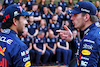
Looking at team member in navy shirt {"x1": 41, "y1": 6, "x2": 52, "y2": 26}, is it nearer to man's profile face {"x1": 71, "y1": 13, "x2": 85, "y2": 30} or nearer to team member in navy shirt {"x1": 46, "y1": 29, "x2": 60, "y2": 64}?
team member in navy shirt {"x1": 46, "y1": 29, "x2": 60, "y2": 64}

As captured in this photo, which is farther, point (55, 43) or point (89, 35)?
point (55, 43)

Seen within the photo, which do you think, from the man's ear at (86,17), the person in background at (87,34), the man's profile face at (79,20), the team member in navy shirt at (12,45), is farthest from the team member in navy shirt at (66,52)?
the team member in navy shirt at (12,45)

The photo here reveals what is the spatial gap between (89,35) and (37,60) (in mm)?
4029

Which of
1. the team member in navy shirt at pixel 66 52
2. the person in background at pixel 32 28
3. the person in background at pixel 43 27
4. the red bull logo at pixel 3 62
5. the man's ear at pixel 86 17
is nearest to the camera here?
the red bull logo at pixel 3 62

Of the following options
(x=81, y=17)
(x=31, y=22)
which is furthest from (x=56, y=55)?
(x=81, y=17)

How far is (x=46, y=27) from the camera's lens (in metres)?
6.27

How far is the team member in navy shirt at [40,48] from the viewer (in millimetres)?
5560

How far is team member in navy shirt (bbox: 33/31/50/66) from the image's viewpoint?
5.56 m

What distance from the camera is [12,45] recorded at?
63.1 inches

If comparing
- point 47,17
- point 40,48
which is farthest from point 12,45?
point 47,17

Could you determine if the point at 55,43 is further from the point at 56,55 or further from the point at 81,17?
the point at 81,17

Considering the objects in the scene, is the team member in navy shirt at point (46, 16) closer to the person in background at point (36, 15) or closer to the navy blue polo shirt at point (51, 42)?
the person in background at point (36, 15)

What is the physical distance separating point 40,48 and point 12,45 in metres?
4.26

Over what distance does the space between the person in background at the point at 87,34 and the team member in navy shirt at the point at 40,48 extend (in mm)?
3328
